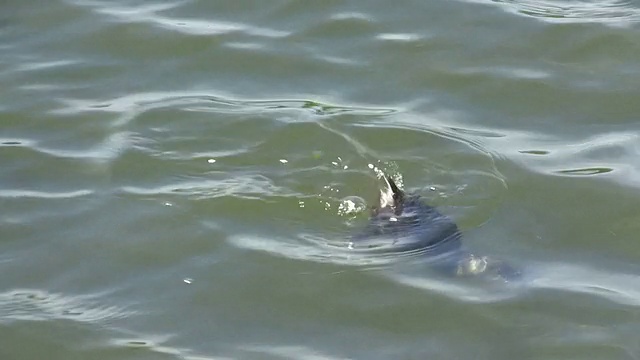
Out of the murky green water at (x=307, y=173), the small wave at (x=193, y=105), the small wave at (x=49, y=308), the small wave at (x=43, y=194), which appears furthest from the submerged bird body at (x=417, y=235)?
the small wave at (x=43, y=194)

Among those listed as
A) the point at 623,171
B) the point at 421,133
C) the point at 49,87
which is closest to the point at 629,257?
the point at 623,171

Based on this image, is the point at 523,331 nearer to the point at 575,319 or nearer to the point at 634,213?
the point at 575,319

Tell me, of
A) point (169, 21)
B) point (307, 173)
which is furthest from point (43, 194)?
point (169, 21)

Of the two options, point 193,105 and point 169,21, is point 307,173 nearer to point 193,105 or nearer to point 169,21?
point 193,105

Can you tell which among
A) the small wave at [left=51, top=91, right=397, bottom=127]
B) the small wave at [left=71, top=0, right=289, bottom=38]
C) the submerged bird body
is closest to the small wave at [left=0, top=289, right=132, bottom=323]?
the submerged bird body

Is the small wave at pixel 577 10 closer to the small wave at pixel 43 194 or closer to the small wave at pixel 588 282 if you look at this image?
the small wave at pixel 588 282

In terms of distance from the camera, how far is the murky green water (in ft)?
17.0

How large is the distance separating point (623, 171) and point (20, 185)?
11.5 ft

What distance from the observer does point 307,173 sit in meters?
6.45

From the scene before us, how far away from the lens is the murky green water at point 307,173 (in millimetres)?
5176

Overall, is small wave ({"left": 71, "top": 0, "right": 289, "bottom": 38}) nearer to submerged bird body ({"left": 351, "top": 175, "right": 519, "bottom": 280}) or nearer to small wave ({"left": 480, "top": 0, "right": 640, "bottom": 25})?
small wave ({"left": 480, "top": 0, "right": 640, "bottom": 25})

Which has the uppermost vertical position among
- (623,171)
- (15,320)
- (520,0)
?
(520,0)

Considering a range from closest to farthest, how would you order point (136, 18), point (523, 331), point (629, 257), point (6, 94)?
point (523, 331) → point (629, 257) → point (6, 94) → point (136, 18)

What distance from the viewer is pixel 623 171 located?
20.7 feet
